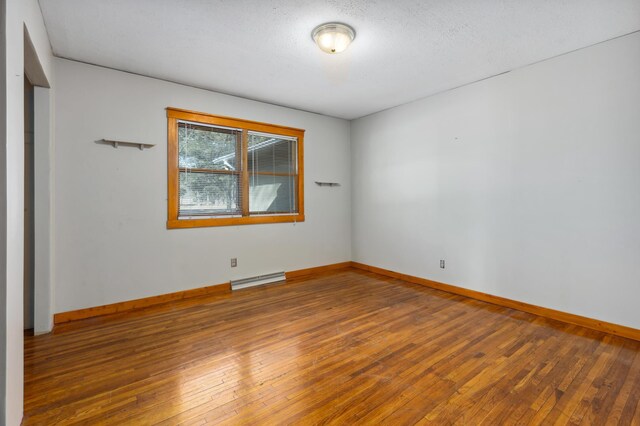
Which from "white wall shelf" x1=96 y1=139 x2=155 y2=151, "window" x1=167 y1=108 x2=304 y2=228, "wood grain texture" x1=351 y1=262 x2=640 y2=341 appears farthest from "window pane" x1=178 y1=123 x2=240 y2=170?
"wood grain texture" x1=351 y1=262 x2=640 y2=341

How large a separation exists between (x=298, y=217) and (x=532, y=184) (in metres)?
3.15

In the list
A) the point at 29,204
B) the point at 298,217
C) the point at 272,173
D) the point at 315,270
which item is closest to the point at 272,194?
the point at 272,173

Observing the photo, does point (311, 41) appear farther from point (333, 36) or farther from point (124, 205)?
point (124, 205)

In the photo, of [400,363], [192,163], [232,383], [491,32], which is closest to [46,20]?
[192,163]

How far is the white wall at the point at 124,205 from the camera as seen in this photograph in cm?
310

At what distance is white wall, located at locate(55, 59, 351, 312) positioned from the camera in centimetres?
310

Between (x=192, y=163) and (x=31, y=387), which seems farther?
(x=192, y=163)

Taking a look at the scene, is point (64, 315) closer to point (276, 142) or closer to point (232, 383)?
point (232, 383)

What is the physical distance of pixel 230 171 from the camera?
4.18m

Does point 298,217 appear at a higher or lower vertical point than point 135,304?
higher

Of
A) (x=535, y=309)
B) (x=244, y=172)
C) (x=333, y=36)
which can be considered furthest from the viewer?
(x=244, y=172)

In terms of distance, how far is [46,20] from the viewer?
2.47m

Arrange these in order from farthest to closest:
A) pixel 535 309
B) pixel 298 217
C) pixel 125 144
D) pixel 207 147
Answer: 1. pixel 298 217
2. pixel 207 147
3. pixel 125 144
4. pixel 535 309

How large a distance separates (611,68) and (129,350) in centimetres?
498
